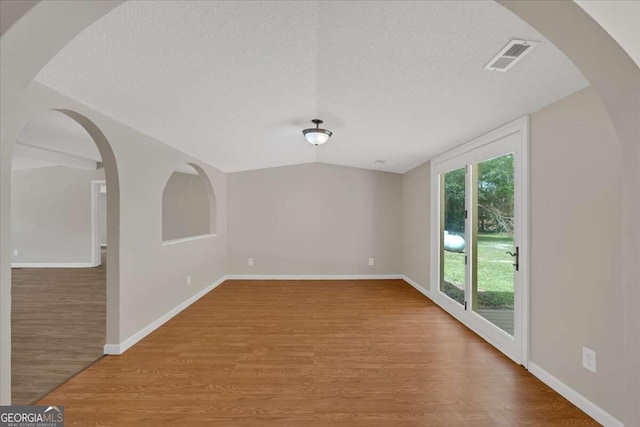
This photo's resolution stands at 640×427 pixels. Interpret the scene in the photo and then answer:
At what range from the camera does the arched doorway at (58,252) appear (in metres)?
2.55

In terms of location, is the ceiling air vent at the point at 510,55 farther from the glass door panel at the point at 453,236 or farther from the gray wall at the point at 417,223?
the gray wall at the point at 417,223

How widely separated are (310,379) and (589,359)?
6.28 feet

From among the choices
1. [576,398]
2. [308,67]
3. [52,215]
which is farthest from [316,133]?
[52,215]

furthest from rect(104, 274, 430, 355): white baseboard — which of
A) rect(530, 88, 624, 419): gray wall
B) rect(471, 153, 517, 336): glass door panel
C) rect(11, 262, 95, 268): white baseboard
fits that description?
rect(11, 262, 95, 268): white baseboard

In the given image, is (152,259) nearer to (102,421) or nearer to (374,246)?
(102,421)

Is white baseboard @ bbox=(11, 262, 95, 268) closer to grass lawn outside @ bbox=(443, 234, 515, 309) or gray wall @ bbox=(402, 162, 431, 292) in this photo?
gray wall @ bbox=(402, 162, 431, 292)

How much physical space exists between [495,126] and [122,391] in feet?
12.8

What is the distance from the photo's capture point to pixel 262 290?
5.14m

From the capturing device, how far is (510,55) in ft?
5.72

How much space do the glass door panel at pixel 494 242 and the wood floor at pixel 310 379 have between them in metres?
0.39

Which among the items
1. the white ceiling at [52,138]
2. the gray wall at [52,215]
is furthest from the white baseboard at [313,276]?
the gray wall at [52,215]

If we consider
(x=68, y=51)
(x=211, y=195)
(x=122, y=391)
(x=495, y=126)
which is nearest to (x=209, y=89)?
(x=68, y=51)

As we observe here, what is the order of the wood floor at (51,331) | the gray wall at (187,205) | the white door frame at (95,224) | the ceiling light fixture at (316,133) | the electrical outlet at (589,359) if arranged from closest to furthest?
the electrical outlet at (589,359)
the wood floor at (51,331)
the ceiling light fixture at (316,133)
the gray wall at (187,205)
the white door frame at (95,224)

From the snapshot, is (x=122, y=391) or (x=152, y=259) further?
(x=152, y=259)
